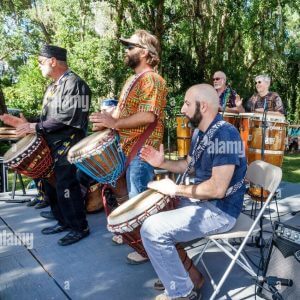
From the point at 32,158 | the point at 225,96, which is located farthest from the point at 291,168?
the point at 32,158

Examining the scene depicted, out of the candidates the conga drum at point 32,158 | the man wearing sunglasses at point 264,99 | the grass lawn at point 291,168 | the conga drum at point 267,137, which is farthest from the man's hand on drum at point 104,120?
the grass lawn at point 291,168

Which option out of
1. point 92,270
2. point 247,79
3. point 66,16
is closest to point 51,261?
point 92,270

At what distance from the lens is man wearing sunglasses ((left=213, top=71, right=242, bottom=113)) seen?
521cm

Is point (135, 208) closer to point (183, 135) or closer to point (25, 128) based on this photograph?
point (25, 128)

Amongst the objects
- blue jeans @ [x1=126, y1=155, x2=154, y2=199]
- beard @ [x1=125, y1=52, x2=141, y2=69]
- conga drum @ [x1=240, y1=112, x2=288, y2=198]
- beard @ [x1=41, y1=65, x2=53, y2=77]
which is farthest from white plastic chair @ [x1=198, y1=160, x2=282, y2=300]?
conga drum @ [x1=240, y1=112, x2=288, y2=198]

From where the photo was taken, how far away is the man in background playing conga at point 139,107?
108 inches

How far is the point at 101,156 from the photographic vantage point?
9.16 ft

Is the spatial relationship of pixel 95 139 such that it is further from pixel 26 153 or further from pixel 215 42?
pixel 215 42

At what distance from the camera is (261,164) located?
2568mm

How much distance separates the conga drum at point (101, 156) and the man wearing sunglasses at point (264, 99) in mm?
2820

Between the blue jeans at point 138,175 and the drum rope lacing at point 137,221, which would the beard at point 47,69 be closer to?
the blue jeans at point 138,175

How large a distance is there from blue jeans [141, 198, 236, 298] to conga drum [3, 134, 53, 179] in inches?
60.7

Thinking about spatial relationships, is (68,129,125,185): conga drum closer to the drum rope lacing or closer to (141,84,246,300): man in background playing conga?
(141,84,246,300): man in background playing conga

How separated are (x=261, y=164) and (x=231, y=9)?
1113cm
